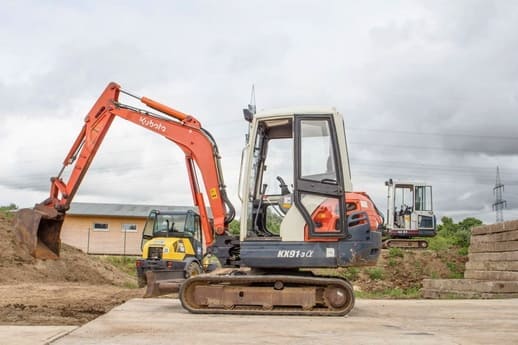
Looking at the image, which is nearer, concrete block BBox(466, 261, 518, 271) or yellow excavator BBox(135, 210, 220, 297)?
concrete block BBox(466, 261, 518, 271)

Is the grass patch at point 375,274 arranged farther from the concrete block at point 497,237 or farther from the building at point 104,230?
the building at point 104,230

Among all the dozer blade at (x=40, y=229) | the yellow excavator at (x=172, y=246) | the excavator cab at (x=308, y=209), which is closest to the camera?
the excavator cab at (x=308, y=209)

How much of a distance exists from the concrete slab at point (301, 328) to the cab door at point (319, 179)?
1207 millimetres

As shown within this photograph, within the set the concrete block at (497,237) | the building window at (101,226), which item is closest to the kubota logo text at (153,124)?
the concrete block at (497,237)

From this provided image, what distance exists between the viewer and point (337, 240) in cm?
814

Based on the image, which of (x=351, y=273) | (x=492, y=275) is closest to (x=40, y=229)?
(x=492, y=275)

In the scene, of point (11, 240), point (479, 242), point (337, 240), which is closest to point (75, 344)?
point (337, 240)

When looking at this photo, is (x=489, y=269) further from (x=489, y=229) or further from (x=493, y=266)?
(x=489, y=229)

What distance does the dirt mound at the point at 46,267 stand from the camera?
57.0 ft

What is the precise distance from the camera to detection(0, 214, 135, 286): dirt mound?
17.4m

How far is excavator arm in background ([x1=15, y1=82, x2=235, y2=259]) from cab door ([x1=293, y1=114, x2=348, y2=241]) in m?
1.81

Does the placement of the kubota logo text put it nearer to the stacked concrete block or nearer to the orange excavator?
the orange excavator

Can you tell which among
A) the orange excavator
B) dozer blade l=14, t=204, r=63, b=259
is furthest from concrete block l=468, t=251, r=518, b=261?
dozer blade l=14, t=204, r=63, b=259

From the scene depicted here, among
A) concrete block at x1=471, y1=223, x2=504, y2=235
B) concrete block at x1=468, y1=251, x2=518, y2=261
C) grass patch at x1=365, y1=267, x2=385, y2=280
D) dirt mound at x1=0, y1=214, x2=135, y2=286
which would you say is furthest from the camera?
grass patch at x1=365, y1=267, x2=385, y2=280
